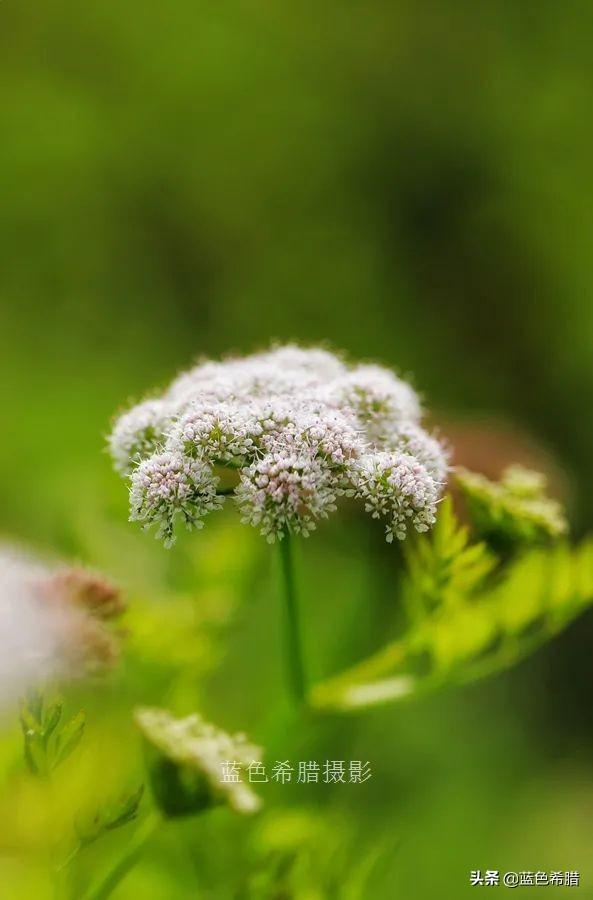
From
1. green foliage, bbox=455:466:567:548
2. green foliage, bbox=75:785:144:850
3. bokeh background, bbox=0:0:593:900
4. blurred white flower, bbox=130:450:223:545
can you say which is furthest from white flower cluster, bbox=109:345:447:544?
bokeh background, bbox=0:0:593:900

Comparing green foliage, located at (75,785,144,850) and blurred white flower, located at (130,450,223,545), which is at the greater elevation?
blurred white flower, located at (130,450,223,545)

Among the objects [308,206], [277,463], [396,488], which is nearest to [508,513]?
[396,488]

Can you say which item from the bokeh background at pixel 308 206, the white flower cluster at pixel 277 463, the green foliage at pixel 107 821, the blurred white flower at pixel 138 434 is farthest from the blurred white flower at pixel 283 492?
the bokeh background at pixel 308 206

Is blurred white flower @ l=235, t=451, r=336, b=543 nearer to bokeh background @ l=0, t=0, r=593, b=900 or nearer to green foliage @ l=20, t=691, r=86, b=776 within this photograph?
green foliage @ l=20, t=691, r=86, b=776

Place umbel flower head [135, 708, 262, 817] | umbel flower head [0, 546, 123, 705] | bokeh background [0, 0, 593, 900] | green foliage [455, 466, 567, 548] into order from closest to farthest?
umbel flower head [135, 708, 262, 817] < umbel flower head [0, 546, 123, 705] < green foliage [455, 466, 567, 548] < bokeh background [0, 0, 593, 900]

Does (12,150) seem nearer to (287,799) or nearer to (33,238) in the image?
(33,238)

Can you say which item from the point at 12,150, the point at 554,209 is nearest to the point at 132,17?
the point at 12,150

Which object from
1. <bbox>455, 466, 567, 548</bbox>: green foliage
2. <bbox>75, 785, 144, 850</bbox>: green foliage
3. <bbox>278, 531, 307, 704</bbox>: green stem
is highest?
<bbox>455, 466, 567, 548</bbox>: green foliage
